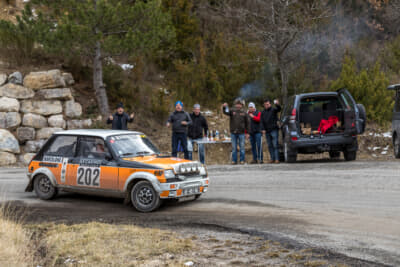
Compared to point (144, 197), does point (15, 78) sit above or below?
above

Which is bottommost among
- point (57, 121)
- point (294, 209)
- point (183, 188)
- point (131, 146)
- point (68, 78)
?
point (294, 209)

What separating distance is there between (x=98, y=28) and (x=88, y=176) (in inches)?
497

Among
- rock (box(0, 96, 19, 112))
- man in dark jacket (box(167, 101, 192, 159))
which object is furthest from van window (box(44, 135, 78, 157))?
rock (box(0, 96, 19, 112))

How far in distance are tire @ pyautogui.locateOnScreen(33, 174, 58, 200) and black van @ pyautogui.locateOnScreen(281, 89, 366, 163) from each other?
701cm

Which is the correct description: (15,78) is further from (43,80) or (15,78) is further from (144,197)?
(144,197)

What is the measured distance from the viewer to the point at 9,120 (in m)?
20.3

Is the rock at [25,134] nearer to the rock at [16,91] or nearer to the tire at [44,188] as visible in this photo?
the rock at [16,91]

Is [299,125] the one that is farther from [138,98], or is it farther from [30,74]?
[30,74]

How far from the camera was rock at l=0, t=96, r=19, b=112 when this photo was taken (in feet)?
67.2

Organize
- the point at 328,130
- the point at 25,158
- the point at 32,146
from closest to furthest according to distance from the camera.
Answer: the point at 328,130, the point at 25,158, the point at 32,146

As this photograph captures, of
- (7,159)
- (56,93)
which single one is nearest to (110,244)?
(7,159)

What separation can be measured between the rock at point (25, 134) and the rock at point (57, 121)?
0.81 metres

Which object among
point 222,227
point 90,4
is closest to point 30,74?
point 90,4

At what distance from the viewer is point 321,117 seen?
14.9m
